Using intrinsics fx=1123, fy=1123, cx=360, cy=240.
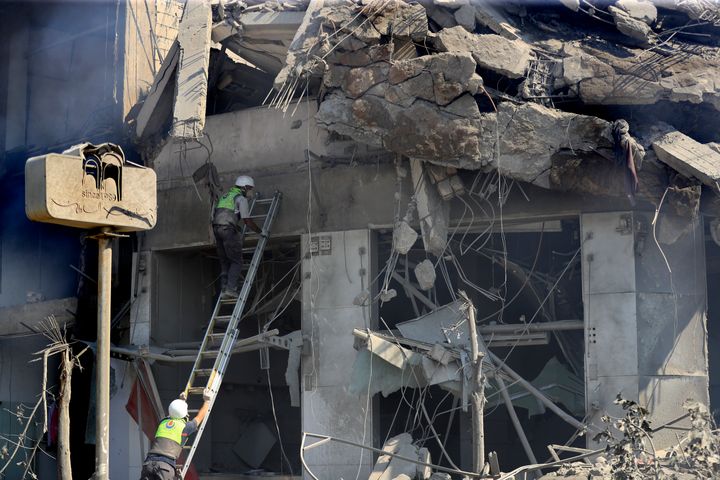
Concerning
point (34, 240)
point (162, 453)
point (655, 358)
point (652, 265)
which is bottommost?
point (162, 453)

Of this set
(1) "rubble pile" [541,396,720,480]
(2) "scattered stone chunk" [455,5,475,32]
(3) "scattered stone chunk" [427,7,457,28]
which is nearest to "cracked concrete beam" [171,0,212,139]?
(3) "scattered stone chunk" [427,7,457,28]

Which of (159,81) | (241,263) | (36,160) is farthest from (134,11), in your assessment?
(36,160)

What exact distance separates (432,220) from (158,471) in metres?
5.22

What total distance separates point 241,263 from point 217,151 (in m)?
2.27

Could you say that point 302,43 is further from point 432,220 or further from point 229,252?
point 229,252

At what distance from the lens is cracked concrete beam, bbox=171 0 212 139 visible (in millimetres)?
15852

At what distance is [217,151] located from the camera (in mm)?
17922

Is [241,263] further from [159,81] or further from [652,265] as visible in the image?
[652,265]

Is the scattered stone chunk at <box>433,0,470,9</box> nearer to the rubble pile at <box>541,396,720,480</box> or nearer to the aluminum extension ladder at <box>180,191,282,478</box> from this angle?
the aluminum extension ladder at <box>180,191,282,478</box>

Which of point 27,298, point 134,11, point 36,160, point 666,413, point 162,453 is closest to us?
point 36,160

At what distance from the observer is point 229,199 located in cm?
1633

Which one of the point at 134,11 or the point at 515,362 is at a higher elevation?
the point at 134,11

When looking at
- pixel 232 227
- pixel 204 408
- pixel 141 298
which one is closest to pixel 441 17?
pixel 232 227

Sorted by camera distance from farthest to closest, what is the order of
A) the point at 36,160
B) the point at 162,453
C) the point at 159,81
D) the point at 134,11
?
the point at 134,11 < the point at 159,81 < the point at 162,453 < the point at 36,160
